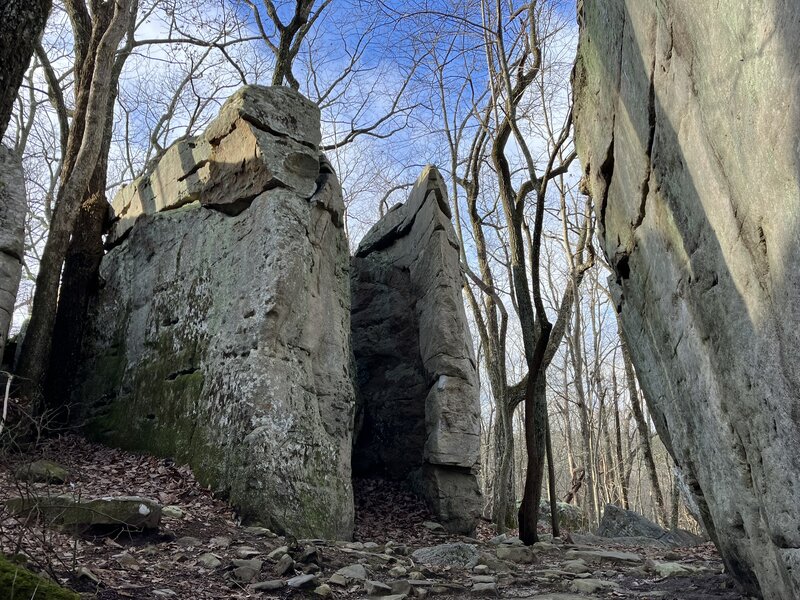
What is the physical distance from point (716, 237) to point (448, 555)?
12.3 ft

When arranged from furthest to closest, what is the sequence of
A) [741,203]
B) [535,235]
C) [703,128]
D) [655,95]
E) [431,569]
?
[535,235] < [431,569] < [655,95] < [703,128] < [741,203]

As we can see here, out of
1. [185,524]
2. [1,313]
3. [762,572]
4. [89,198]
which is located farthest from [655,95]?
[89,198]

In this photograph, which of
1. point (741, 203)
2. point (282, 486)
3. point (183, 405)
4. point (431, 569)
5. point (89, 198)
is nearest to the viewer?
point (741, 203)

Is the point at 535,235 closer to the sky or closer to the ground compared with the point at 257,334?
closer to the sky

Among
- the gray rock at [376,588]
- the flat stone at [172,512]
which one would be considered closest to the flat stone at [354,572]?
the gray rock at [376,588]

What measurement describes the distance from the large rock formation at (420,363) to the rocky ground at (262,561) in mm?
1190

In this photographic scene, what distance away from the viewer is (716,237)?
3.38 m

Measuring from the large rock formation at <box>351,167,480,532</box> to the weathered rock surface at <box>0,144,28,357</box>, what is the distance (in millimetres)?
4441

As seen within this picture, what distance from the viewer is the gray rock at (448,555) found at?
5691 millimetres

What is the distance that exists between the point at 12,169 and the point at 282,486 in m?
4.72

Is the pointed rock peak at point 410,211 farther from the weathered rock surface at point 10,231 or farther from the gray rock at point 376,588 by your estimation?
the gray rock at point 376,588

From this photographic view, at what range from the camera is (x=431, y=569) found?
17.3 feet

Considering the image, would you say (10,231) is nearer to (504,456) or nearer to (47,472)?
(47,472)

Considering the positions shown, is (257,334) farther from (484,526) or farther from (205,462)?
(484,526)
